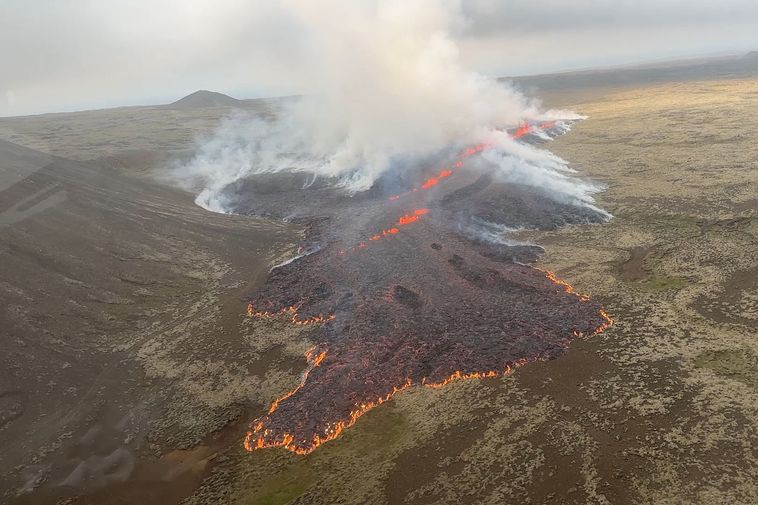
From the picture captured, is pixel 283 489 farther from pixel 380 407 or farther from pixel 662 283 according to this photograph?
pixel 662 283

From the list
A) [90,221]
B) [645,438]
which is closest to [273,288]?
[90,221]

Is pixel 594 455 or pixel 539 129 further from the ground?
pixel 539 129

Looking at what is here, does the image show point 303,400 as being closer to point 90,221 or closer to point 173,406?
point 173,406

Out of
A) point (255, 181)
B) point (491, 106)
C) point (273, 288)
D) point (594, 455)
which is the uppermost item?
point (491, 106)

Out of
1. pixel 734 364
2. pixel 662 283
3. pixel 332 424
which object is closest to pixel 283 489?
pixel 332 424

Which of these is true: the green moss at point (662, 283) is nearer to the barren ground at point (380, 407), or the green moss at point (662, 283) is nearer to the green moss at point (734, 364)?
the barren ground at point (380, 407)

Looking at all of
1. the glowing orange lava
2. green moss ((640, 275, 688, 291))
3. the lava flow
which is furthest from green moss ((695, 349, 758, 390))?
green moss ((640, 275, 688, 291))

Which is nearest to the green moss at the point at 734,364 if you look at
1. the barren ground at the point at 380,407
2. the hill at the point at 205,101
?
the barren ground at the point at 380,407
